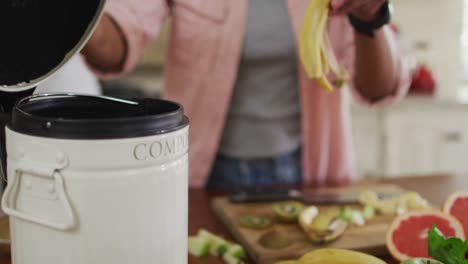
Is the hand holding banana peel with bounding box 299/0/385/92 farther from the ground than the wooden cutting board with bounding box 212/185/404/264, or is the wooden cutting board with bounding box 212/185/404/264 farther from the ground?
the hand holding banana peel with bounding box 299/0/385/92

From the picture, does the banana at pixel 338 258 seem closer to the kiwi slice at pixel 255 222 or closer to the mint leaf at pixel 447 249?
the mint leaf at pixel 447 249

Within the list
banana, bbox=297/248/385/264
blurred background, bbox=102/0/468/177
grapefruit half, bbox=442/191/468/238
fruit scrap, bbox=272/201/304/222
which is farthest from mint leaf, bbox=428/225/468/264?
blurred background, bbox=102/0/468/177

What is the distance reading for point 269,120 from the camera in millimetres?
1217

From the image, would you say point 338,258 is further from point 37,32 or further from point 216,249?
point 37,32

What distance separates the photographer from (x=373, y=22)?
83 centimetres

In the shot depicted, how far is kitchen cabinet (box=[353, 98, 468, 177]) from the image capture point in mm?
2533

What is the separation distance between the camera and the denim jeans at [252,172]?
4.00 ft

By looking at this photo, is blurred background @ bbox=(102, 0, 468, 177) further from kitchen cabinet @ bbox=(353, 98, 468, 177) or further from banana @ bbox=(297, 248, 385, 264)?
banana @ bbox=(297, 248, 385, 264)

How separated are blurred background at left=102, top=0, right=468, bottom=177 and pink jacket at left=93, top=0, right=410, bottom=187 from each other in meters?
1.31

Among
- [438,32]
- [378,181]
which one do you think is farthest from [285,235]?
[438,32]

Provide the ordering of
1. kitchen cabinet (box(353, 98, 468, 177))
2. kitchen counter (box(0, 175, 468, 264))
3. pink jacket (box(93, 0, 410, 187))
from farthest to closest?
kitchen cabinet (box(353, 98, 468, 177)) → pink jacket (box(93, 0, 410, 187)) → kitchen counter (box(0, 175, 468, 264))

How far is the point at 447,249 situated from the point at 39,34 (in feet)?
1.69

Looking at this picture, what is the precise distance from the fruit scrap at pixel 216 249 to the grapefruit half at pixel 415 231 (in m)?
0.21

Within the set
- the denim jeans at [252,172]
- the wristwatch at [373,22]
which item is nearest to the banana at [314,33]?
the wristwatch at [373,22]
